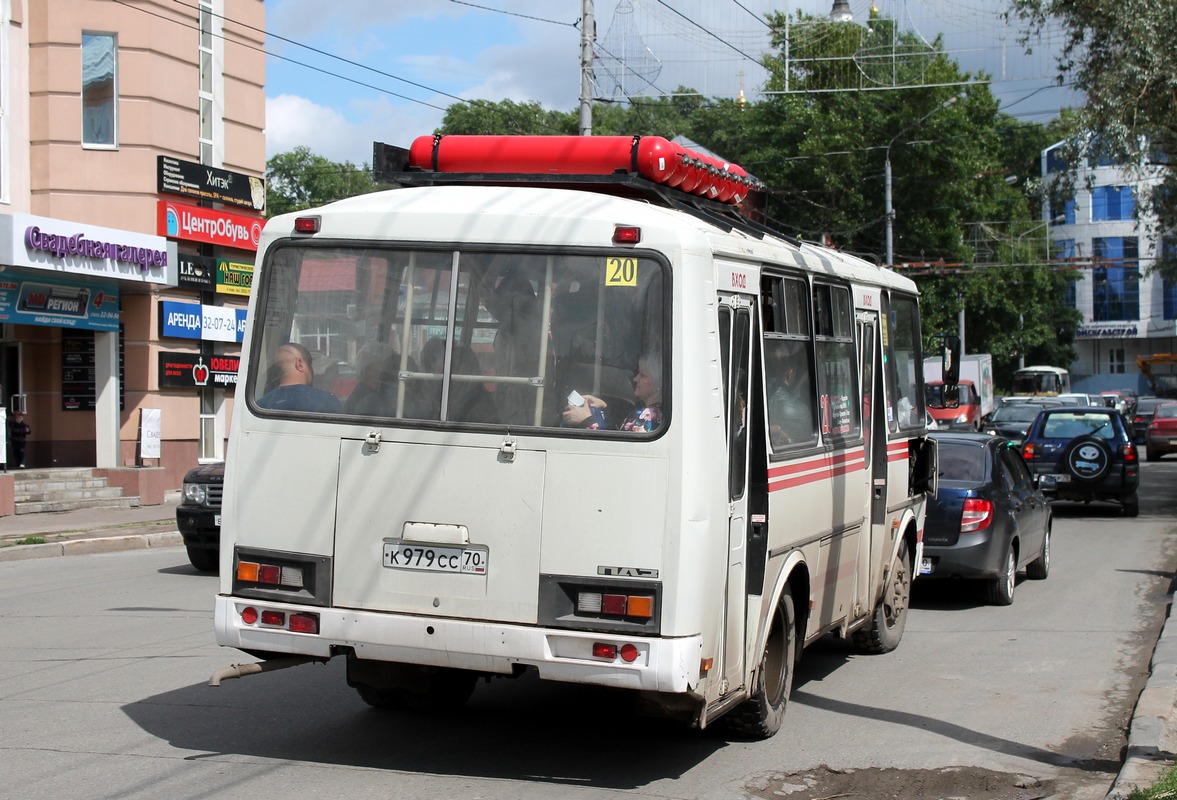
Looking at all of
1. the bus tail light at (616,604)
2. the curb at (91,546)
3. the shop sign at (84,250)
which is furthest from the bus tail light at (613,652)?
the shop sign at (84,250)

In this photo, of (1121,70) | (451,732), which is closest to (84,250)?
(1121,70)

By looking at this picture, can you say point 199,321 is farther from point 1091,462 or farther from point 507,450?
point 507,450

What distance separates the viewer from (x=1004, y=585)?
12500 mm

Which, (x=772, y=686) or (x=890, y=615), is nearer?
(x=772, y=686)

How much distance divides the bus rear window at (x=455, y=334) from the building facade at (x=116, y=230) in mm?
17464

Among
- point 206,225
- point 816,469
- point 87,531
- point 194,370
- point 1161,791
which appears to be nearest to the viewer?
point 1161,791

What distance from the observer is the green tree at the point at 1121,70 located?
21531mm

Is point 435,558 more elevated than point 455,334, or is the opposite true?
point 455,334

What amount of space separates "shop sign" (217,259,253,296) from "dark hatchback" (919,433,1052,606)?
1715 cm

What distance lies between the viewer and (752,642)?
6633 mm

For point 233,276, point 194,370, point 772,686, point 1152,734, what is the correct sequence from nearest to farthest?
point 1152,734 < point 772,686 < point 194,370 < point 233,276

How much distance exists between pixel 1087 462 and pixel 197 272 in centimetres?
1659

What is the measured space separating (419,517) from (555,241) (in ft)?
4.70

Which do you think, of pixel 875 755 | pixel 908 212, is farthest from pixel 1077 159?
pixel 908 212
